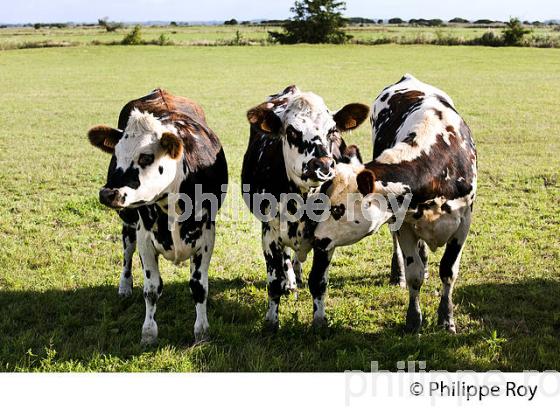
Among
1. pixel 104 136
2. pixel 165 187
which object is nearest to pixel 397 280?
pixel 165 187

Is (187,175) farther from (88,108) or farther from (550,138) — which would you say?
(88,108)

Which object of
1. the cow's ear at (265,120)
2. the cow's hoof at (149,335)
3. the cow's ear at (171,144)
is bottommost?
the cow's hoof at (149,335)

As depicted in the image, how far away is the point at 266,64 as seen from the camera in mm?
36812

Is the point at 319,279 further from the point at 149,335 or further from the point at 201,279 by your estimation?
the point at 149,335

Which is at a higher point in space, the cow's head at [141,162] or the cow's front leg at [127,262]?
the cow's head at [141,162]

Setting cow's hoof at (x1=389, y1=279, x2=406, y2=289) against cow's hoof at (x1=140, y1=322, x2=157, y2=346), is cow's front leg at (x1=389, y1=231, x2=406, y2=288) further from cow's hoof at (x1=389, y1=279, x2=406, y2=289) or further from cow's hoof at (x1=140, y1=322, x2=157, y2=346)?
cow's hoof at (x1=140, y1=322, x2=157, y2=346)

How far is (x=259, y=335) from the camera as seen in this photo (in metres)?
5.34

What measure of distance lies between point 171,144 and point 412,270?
7.85 feet

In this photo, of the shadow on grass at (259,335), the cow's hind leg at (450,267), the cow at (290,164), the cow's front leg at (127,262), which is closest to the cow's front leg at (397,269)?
the shadow on grass at (259,335)

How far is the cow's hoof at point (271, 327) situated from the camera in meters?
5.37

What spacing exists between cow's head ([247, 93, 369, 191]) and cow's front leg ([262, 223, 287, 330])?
2.47ft

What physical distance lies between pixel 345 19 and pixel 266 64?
27.5m

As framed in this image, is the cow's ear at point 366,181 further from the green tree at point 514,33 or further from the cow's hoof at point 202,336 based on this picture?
the green tree at point 514,33

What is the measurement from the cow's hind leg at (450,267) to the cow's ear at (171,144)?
8.14 ft
